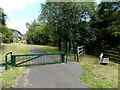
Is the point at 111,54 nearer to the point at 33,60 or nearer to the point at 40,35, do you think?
the point at 33,60

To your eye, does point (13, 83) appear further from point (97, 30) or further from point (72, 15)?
point (97, 30)

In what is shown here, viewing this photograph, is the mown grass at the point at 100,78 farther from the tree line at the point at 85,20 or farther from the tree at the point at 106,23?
the tree at the point at 106,23

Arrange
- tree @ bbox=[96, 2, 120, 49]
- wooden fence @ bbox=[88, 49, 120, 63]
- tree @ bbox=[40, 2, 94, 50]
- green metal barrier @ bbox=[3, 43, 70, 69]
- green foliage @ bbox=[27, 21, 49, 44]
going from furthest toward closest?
green foliage @ bbox=[27, 21, 49, 44]
tree @ bbox=[96, 2, 120, 49]
tree @ bbox=[40, 2, 94, 50]
wooden fence @ bbox=[88, 49, 120, 63]
green metal barrier @ bbox=[3, 43, 70, 69]

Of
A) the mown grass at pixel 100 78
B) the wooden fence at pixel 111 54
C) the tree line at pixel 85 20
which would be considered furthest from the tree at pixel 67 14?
the mown grass at pixel 100 78

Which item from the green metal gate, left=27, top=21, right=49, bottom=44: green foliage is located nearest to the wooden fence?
the green metal gate

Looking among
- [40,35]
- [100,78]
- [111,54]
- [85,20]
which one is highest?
[85,20]

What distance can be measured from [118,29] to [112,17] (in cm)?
181

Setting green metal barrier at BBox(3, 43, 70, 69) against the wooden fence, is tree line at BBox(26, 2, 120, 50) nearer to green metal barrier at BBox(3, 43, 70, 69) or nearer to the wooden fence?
the wooden fence

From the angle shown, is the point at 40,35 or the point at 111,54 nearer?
the point at 111,54

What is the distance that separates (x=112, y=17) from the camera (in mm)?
8508

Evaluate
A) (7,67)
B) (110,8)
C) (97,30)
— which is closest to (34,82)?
Result: (7,67)

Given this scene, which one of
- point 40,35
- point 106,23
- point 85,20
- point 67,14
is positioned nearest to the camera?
point 67,14

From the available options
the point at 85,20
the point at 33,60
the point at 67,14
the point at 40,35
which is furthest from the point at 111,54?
the point at 40,35

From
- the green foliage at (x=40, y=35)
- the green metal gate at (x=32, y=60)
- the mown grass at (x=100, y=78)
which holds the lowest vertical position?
the mown grass at (x=100, y=78)
